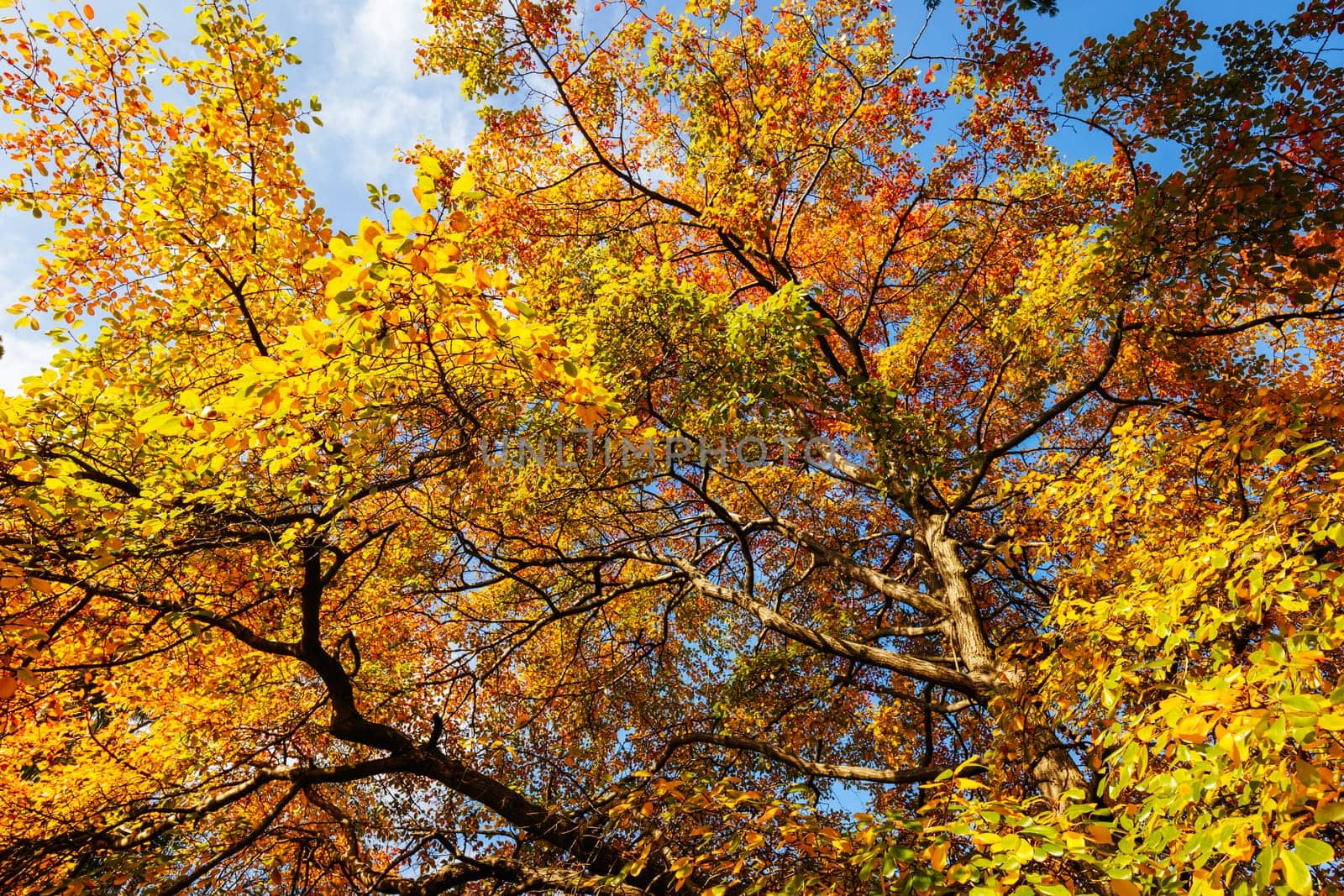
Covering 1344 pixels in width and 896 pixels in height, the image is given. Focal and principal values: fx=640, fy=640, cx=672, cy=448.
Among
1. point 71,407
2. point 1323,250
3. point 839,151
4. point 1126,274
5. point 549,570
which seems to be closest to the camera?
point 71,407

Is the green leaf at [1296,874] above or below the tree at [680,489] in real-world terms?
below

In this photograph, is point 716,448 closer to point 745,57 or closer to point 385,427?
point 385,427

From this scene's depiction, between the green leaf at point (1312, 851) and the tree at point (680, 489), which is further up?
the tree at point (680, 489)

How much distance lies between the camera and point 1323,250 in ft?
12.2

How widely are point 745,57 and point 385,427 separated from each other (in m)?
6.69

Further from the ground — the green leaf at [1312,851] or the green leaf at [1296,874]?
the green leaf at [1312,851]

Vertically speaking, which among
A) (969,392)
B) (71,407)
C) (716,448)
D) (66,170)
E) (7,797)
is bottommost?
(7,797)

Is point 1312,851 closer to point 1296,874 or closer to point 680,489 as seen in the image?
point 1296,874

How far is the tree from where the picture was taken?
86.2 inches

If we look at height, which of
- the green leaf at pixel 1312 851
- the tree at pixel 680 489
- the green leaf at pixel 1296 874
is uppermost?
the tree at pixel 680 489

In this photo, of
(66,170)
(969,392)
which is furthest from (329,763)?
(969,392)

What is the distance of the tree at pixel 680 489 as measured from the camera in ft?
7.18

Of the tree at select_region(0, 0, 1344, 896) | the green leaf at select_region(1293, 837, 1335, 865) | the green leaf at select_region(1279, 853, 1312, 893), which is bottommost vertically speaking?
the green leaf at select_region(1279, 853, 1312, 893)

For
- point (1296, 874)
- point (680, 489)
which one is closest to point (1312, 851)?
point (1296, 874)
